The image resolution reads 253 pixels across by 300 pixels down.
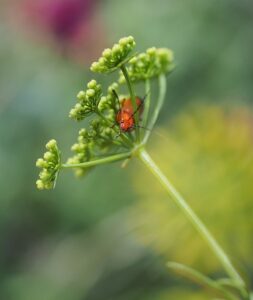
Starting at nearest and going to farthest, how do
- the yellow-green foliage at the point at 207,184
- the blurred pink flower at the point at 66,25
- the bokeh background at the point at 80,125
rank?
the yellow-green foliage at the point at 207,184
the bokeh background at the point at 80,125
the blurred pink flower at the point at 66,25

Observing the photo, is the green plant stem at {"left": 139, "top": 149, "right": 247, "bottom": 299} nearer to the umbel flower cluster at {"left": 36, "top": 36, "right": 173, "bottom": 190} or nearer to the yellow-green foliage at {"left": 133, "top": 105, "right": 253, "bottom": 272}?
the umbel flower cluster at {"left": 36, "top": 36, "right": 173, "bottom": 190}

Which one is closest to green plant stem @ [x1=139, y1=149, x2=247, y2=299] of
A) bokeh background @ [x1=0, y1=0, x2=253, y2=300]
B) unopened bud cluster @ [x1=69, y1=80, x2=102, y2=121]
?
unopened bud cluster @ [x1=69, y1=80, x2=102, y2=121]

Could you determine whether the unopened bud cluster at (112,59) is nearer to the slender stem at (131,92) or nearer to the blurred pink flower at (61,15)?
the slender stem at (131,92)

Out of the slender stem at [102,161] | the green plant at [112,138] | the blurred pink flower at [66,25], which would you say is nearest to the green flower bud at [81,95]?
the green plant at [112,138]

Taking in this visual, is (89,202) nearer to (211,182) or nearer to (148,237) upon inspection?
(148,237)

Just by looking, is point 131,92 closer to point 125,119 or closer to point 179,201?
point 125,119

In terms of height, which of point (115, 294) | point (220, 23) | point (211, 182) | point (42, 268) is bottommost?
point (211, 182)

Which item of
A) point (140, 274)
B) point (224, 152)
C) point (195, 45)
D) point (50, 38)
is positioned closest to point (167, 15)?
point (195, 45)

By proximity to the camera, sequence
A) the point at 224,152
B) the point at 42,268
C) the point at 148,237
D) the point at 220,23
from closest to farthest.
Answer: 1. the point at 224,152
2. the point at 148,237
3. the point at 42,268
4. the point at 220,23
